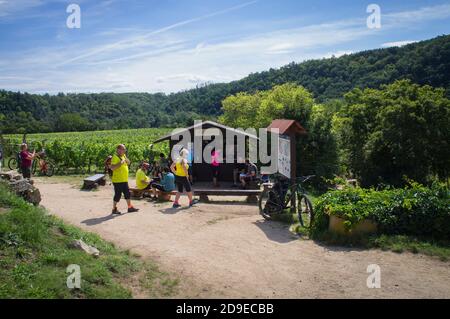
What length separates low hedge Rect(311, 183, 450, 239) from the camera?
24.8 ft

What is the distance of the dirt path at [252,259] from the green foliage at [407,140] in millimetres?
14761

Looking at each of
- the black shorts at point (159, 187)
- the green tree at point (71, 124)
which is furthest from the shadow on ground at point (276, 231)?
the green tree at point (71, 124)

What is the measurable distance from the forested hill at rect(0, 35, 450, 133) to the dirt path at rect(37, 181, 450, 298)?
43300mm

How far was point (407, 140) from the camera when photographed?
70.9 ft

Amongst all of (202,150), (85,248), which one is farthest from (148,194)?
(85,248)

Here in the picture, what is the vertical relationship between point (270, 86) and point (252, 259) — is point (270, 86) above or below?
above

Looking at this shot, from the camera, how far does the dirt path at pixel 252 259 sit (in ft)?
18.2

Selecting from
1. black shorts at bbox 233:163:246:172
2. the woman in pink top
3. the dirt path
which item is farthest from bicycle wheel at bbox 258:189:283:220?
black shorts at bbox 233:163:246:172

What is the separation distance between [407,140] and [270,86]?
2976 inches

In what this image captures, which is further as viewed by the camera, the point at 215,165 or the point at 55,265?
the point at 215,165

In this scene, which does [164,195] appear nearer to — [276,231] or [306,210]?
[276,231]

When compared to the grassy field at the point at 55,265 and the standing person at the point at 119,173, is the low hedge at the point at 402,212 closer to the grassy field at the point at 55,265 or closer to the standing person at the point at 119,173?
the grassy field at the point at 55,265
